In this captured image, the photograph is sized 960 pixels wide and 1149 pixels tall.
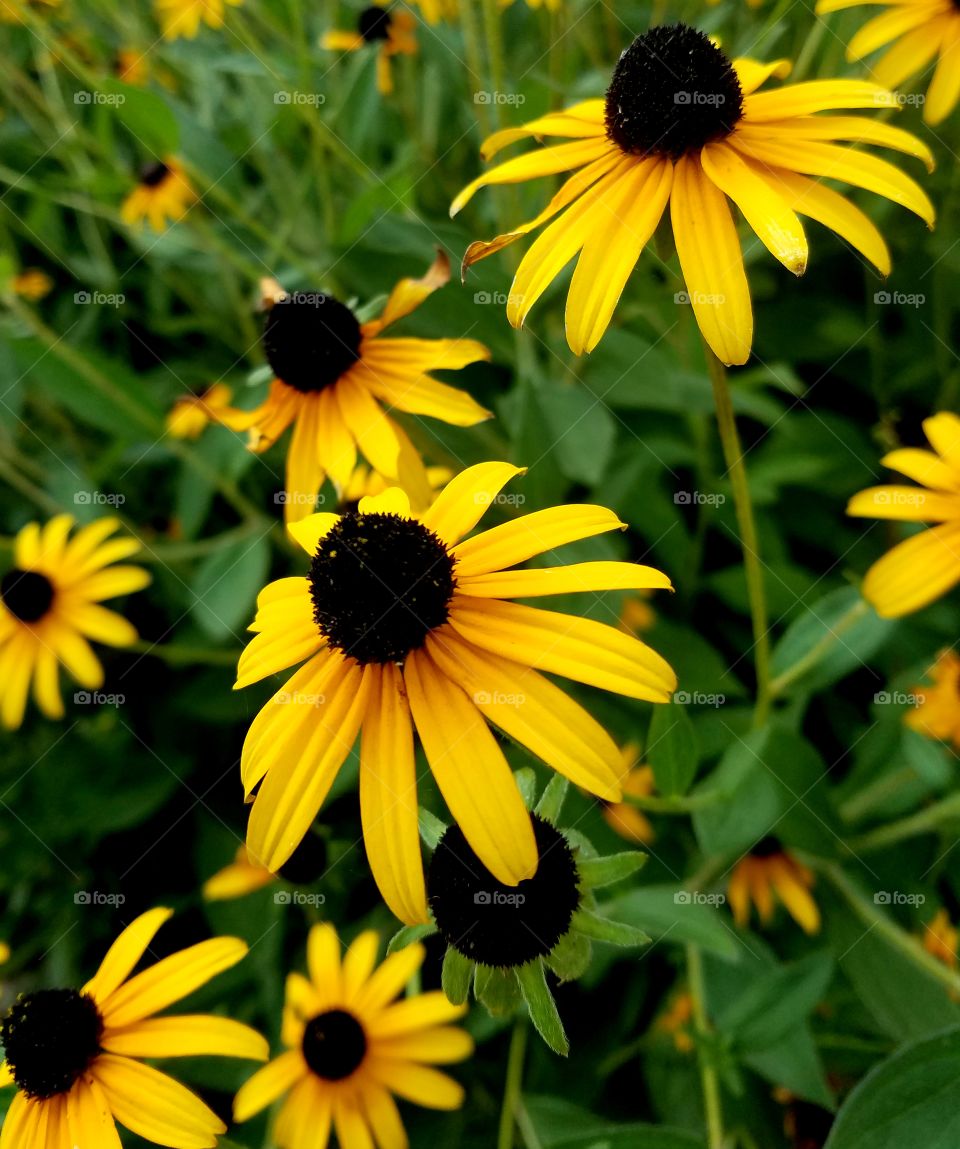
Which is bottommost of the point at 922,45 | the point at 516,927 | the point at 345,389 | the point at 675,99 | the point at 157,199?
the point at 516,927

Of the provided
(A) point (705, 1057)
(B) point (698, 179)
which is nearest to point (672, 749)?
(A) point (705, 1057)

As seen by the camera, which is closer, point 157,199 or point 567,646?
point 567,646

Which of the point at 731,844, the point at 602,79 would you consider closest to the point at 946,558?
the point at 731,844

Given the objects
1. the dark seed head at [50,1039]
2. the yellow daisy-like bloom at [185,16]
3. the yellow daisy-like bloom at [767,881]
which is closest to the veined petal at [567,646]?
the dark seed head at [50,1039]

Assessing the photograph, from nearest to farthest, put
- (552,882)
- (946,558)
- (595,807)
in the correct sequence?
(552,882) → (946,558) → (595,807)

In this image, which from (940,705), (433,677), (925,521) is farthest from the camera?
(940,705)

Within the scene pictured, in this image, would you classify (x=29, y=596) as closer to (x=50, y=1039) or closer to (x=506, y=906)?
(x=50, y=1039)

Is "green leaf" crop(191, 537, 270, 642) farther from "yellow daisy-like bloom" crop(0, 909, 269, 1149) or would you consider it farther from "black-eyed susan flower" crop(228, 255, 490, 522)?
"yellow daisy-like bloom" crop(0, 909, 269, 1149)

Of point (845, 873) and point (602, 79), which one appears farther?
point (602, 79)

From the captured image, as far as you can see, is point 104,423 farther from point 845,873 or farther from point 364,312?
point 845,873
